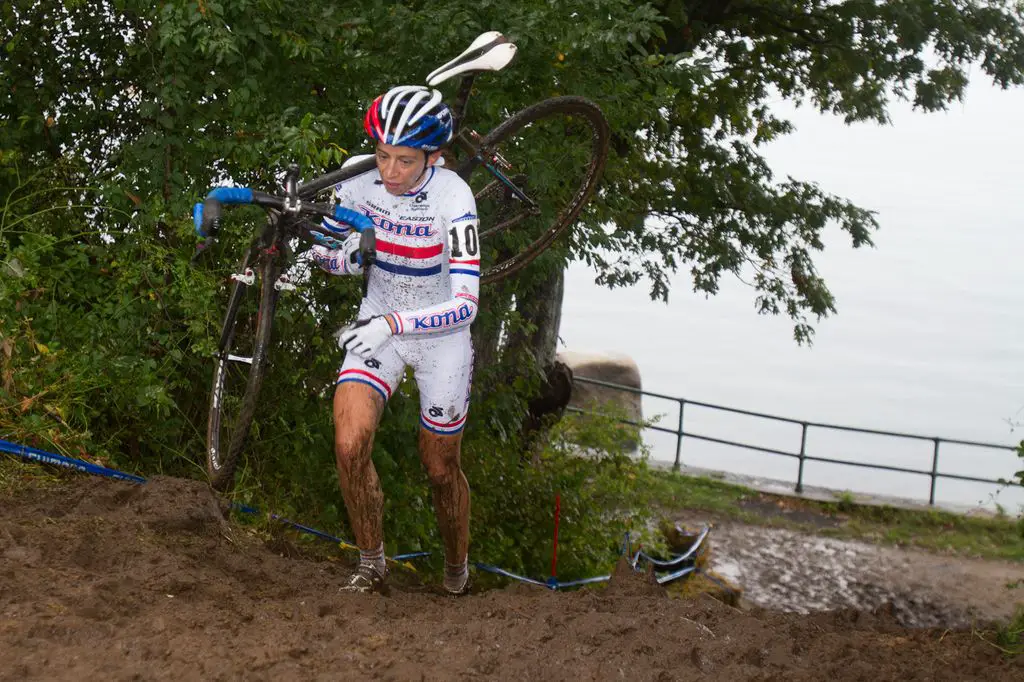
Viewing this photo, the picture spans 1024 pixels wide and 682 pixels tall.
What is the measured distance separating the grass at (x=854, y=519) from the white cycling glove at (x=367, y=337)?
Answer: 31.4ft

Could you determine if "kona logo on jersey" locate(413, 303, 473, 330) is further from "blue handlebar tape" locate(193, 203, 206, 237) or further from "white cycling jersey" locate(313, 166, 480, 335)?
"blue handlebar tape" locate(193, 203, 206, 237)

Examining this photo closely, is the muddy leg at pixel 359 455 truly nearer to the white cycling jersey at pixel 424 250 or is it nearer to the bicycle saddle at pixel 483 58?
the white cycling jersey at pixel 424 250

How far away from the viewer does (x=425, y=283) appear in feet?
17.9

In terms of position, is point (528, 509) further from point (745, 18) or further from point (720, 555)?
point (745, 18)

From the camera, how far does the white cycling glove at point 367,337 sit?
4957 millimetres

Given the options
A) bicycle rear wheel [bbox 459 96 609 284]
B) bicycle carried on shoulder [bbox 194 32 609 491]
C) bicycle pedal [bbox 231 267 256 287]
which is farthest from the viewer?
bicycle rear wheel [bbox 459 96 609 284]

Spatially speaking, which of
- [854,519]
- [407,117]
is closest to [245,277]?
[407,117]

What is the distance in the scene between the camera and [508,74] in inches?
293

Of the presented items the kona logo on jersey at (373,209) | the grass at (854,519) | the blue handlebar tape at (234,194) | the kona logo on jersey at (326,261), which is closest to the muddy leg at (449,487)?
the kona logo on jersey at (326,261)

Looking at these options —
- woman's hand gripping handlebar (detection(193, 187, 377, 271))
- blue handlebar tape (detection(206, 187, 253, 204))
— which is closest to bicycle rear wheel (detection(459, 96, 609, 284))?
woman's hand gripping handlebar (detection(193, 187, 377, 271))

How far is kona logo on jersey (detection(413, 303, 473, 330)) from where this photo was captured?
5.08 metres

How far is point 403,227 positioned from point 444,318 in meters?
0.51

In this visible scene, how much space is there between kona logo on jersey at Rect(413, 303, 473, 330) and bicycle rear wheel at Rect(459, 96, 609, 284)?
1416 mm

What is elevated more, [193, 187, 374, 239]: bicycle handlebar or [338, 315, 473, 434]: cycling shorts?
[193, 187, 374, 239]: bicycle handlebar
